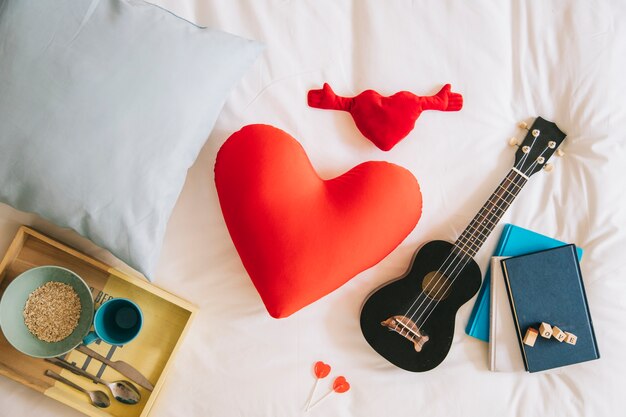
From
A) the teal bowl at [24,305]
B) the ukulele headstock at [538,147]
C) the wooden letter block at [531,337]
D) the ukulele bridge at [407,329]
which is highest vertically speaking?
the ukulele headstock at [538,147]

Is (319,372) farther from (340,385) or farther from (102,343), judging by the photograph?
(102,343)

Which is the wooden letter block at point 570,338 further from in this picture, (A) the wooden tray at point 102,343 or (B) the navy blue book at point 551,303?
(A) the wooden tray at point 102,343

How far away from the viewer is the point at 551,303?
90 centimetres

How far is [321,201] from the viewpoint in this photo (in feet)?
2.77

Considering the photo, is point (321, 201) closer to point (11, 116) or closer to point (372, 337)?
point (372, 337)

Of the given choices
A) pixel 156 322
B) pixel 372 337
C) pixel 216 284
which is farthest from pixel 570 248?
pixel 156 322

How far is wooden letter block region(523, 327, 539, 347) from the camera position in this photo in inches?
34.7

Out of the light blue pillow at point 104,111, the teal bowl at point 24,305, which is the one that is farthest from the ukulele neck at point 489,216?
the teal bowl at point 24,305

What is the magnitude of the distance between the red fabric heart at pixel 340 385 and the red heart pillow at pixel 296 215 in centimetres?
18

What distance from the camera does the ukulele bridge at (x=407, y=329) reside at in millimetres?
893

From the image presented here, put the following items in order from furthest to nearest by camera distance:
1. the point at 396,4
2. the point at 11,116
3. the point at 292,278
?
1. the point at 396,4
2. the point at 292,278
3. the point at 11,116

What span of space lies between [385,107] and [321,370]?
0.52m

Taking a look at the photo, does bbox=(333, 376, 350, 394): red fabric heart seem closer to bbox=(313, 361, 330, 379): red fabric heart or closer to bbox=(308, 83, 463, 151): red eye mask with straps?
bbox=(313, 361, 330, 379): red fabric heart

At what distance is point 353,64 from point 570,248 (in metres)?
0.55
